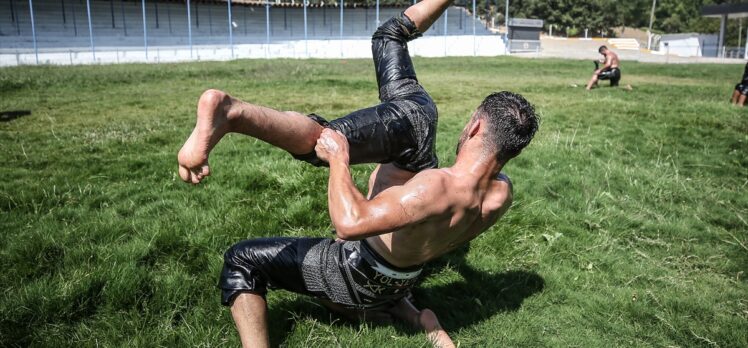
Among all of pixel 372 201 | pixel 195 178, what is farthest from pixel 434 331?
pixel 195 178

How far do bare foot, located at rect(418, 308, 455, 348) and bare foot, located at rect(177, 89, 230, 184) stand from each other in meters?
1.76

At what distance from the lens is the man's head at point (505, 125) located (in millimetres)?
2977

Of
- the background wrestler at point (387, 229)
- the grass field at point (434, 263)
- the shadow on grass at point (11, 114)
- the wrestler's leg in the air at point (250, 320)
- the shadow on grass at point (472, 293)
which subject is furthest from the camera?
the shadow on grass at point (11, 114)

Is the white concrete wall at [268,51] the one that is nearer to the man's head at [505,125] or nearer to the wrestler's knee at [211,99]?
the wrestler's knee at [211,99]

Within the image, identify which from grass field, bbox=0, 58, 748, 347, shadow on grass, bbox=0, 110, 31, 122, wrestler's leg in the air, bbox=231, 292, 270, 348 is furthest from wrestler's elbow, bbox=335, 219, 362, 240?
shadow on grass, bbox=0, 110, 31, 122

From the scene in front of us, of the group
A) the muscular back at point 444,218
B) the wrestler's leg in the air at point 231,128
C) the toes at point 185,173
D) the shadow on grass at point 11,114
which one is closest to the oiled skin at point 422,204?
the muscular back at point 444,218

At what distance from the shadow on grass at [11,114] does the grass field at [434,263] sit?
1.77 m

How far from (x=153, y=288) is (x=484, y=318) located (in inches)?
95.4

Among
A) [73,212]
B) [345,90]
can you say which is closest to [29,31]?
[345,90]

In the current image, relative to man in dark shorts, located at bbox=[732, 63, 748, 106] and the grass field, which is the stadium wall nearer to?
the grass field

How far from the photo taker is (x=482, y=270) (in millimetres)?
4668

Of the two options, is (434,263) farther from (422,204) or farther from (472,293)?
(422,204)

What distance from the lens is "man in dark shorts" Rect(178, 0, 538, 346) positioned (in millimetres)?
2721

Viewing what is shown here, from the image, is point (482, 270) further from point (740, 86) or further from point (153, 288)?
point (740, 86)
